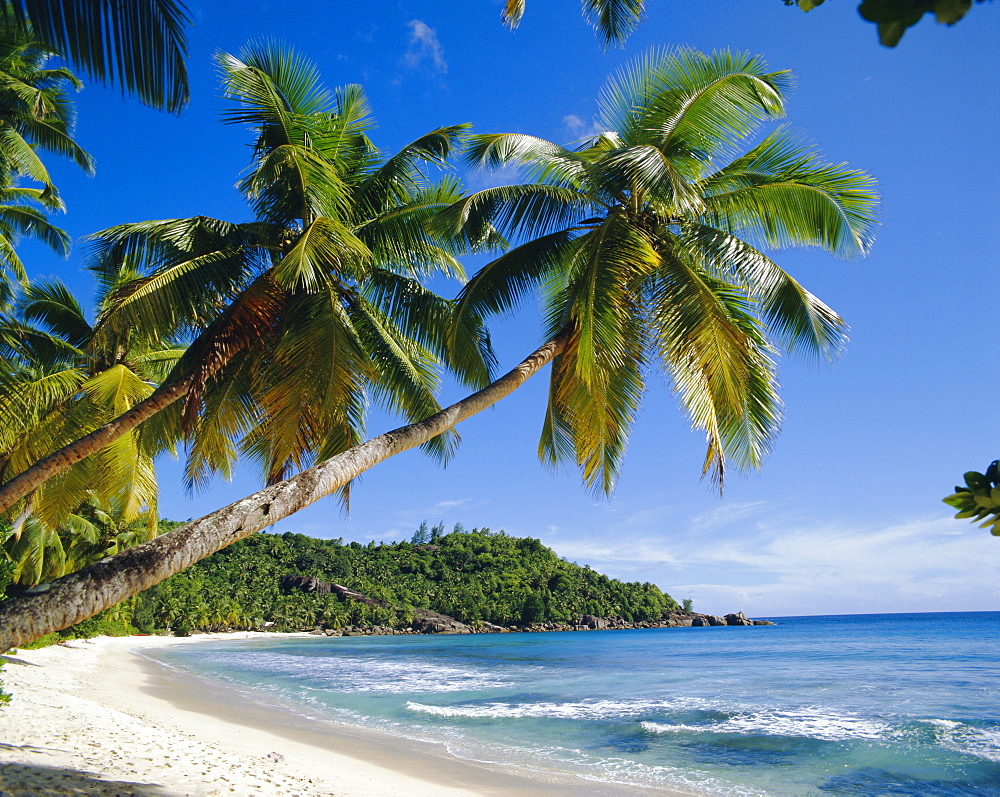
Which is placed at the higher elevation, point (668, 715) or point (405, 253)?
point (405, 253)

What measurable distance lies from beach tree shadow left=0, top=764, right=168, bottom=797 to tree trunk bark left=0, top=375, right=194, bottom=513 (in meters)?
2.28

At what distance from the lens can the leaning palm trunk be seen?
3461 millimetres

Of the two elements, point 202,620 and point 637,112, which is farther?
point 202,620

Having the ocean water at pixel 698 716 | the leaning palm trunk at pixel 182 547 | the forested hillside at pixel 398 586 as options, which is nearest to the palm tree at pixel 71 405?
the leaning palm trunk at pixel 182 547

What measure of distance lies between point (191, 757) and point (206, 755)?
34cm

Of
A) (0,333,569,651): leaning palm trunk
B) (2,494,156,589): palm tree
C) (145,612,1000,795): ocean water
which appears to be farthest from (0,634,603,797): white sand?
(2,494,156,589): palm tree

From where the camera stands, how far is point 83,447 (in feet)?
22.5

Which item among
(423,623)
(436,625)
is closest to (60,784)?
(436,625)

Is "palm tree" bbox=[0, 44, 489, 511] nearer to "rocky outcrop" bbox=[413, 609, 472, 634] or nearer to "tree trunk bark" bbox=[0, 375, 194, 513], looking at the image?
"tree trunk bark" bbox=[0, 375, 194, 513]

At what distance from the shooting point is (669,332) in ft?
24.5

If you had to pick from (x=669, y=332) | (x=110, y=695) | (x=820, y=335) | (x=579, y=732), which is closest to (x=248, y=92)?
(x=669, y=332)

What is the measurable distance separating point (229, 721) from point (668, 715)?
9.25 metres

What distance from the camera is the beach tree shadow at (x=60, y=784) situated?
17.2 feet

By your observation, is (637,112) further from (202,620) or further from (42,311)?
(202,620)
